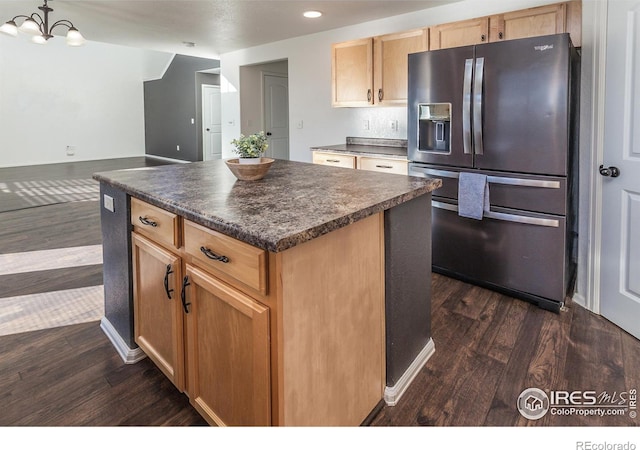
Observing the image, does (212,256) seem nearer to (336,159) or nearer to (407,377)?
(407,377)

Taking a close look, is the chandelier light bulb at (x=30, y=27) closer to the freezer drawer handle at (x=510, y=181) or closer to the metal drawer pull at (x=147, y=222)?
the metal drawer pull at (x=147, y=222)

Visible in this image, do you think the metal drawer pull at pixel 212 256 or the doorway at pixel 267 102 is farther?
the doorway at pixel 267 102

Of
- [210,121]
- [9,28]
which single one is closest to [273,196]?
[9,28]

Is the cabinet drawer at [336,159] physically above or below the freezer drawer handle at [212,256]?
above

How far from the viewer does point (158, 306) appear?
179 centimetres

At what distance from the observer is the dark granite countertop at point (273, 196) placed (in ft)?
3.87

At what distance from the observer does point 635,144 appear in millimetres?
→ 2197

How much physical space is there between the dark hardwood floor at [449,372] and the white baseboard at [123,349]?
0.12 ft

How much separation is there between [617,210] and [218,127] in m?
9.00

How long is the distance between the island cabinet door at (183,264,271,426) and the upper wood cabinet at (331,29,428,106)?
2826 millimetres

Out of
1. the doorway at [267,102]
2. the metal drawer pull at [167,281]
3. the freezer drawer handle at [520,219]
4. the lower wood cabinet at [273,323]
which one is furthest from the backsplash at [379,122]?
the metal drawer pull at [167,281]

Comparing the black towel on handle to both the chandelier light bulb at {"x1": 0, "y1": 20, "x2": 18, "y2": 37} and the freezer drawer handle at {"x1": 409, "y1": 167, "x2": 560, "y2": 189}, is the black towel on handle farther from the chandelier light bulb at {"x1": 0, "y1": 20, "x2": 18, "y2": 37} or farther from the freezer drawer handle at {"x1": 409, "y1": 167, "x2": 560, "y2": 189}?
the chandelier light bulb at {"x1": 0, "y1": 20, "x2": 18, "y2": 37}

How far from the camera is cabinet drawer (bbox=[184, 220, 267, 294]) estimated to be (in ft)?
3.86
